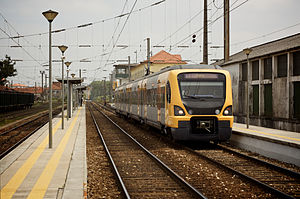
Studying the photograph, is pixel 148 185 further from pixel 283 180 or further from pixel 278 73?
pixel 278 73

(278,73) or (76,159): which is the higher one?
(278,73)

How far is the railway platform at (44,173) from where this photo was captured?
22.1 ft

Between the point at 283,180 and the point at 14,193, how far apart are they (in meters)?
5.66

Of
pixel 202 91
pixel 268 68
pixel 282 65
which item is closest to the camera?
pixel 202 91

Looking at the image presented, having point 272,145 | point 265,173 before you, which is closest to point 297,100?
point 272,145

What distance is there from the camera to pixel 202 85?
1306cm

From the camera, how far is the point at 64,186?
23.7 ft

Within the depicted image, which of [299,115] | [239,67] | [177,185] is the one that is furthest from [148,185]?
[239,67]

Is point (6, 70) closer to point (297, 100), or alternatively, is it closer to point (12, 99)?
point (12, 99)

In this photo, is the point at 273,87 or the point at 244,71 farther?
the point at 244,71

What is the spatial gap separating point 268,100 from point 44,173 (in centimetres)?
1238

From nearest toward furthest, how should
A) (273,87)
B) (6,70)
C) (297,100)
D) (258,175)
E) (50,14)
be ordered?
1. (258,175)
2. (50,14)
3. (297,100)
4. (273,87)
5. (6,70)

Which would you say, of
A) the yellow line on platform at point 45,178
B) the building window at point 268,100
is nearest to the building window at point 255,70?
the building window at point 268,100

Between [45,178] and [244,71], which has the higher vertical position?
[244,71]
